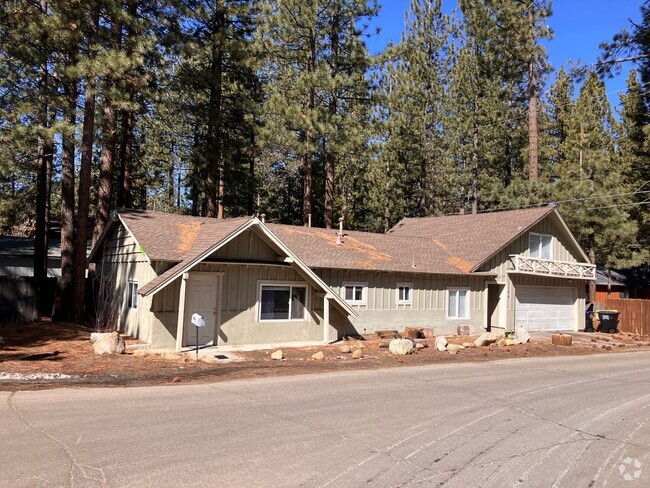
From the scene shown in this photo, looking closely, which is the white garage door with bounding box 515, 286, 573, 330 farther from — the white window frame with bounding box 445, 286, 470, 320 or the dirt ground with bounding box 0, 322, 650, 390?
the dirt ground with bounding box 0, 322, 650, 390

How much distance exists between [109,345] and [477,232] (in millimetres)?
18896

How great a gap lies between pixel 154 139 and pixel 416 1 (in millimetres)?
22660

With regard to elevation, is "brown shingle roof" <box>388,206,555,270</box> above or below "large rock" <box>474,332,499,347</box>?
above

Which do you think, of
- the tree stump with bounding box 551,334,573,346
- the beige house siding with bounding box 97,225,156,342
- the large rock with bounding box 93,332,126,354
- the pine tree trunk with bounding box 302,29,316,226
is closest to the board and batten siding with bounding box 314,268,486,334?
the tree stump with bounding box 551,334,573,346

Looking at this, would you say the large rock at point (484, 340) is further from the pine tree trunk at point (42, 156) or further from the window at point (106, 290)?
the pine tree trunk at point (42, 156)

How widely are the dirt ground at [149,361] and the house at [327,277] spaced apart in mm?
1415

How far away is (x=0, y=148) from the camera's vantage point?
15.5 meters

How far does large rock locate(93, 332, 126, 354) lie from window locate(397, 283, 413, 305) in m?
11.3

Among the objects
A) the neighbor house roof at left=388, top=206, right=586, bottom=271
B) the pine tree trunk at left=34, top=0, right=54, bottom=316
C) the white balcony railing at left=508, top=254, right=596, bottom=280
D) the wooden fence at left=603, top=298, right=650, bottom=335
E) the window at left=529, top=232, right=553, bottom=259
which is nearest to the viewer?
the pine tree trunk at left=34, top=0, right=54, bottom=316

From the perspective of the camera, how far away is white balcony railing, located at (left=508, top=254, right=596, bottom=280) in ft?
82.3

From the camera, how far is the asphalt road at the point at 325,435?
5.74 metres

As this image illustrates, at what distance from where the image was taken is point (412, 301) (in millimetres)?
21984

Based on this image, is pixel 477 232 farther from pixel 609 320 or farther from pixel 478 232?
pixel 609 320

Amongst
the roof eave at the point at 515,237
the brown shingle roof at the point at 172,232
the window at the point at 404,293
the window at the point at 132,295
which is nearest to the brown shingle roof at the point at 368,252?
the roof eave at the point at 515,237
